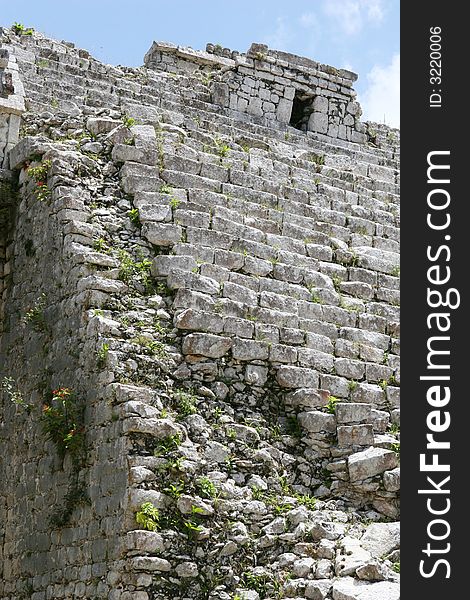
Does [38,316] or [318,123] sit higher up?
[318,123]

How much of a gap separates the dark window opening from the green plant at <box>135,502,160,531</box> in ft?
27.7

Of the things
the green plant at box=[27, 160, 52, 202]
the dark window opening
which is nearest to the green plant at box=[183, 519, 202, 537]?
the green plant at box=[27, 160, 52, 202]

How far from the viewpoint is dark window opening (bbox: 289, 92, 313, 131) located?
15.1 meters

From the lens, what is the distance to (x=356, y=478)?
866 centimetres

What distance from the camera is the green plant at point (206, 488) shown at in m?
7.89

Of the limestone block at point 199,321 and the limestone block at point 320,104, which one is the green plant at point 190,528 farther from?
the limestone block at point 320,104

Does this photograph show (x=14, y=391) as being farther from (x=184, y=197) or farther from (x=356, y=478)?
(x=356, y=478)

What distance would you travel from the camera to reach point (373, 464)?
862cm

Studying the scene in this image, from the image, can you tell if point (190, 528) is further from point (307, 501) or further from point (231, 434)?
point (307, 501)

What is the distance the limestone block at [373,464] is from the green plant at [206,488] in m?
1.34

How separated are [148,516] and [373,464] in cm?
204

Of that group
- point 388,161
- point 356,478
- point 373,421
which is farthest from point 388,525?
point 388,161

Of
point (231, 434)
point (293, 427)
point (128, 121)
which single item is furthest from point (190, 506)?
point (128, 121)

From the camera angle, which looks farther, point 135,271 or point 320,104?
point 320,104
